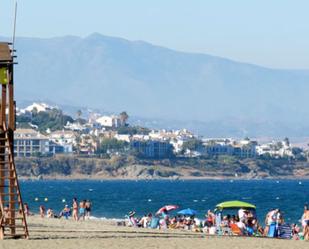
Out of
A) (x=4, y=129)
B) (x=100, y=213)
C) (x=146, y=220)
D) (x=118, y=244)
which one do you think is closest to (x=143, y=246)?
(x=118, y=244)

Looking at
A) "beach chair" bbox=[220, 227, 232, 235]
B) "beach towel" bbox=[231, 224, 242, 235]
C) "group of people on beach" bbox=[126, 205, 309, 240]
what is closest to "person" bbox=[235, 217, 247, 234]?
"group of people on beach" bbox=[126, 205, 309, 240]

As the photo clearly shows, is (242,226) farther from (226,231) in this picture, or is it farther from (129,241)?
(129,241)

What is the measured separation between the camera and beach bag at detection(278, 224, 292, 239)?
3913 centimetres

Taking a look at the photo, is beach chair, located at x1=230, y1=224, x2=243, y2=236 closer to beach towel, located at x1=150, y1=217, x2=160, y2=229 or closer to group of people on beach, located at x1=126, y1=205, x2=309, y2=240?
group of people on beach, located at x1=126, y1=205, x2=309, y2=240

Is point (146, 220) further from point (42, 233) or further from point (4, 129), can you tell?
point (4, 129)

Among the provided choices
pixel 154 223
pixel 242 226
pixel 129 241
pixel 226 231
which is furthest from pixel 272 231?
pixel 129 241

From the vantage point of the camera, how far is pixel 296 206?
90.2 meters

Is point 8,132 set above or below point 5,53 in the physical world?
below

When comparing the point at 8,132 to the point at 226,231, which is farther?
the point at 226,231

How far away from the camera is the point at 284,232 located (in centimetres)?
3944

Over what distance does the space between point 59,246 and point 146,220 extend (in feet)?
59.6

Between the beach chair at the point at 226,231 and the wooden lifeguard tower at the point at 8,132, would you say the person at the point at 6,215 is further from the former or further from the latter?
the beach chair at the point at 226,231

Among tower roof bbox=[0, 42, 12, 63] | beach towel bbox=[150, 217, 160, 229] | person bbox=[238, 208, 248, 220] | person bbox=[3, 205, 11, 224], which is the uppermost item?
tower roof bbox=[0, 42, 12, 63]

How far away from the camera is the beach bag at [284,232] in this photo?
39.1 meters
